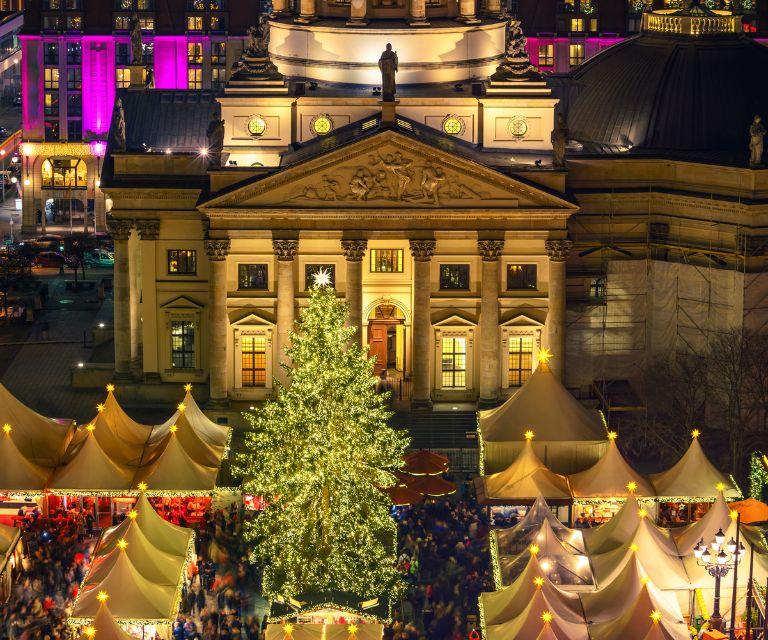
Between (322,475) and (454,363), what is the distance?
34319mm

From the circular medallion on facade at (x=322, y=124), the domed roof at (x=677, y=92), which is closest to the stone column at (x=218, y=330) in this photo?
the circular medallion on facade at (x=322, y=124)

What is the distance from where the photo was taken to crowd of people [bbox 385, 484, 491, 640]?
106938 millimetres

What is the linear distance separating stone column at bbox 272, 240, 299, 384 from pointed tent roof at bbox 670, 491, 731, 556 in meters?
33.2

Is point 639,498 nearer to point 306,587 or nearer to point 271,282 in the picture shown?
point 306,587

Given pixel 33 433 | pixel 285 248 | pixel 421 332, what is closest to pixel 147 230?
pixel 285 248

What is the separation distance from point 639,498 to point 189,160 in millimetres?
36053

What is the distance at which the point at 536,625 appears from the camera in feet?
325

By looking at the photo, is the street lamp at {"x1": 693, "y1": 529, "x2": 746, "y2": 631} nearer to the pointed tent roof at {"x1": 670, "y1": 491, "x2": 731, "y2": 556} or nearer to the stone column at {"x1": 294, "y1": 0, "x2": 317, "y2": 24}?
the pointed tent roof at {"x1": 670, "y1": 491, "x2": 731, "y2": 556}

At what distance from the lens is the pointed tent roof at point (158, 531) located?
108500 mm

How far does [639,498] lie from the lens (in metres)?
117

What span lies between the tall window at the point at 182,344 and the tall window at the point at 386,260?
1047 cm

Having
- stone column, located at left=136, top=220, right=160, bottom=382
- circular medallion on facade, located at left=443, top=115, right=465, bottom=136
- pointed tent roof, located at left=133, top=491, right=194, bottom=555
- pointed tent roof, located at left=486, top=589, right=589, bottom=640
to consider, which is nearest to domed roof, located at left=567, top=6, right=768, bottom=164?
circular medallion on facade, located at left=443, top=115, right=465, bottom=136

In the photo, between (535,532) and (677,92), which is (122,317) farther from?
(535,532)

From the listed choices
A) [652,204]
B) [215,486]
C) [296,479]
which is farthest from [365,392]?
[652,204]
